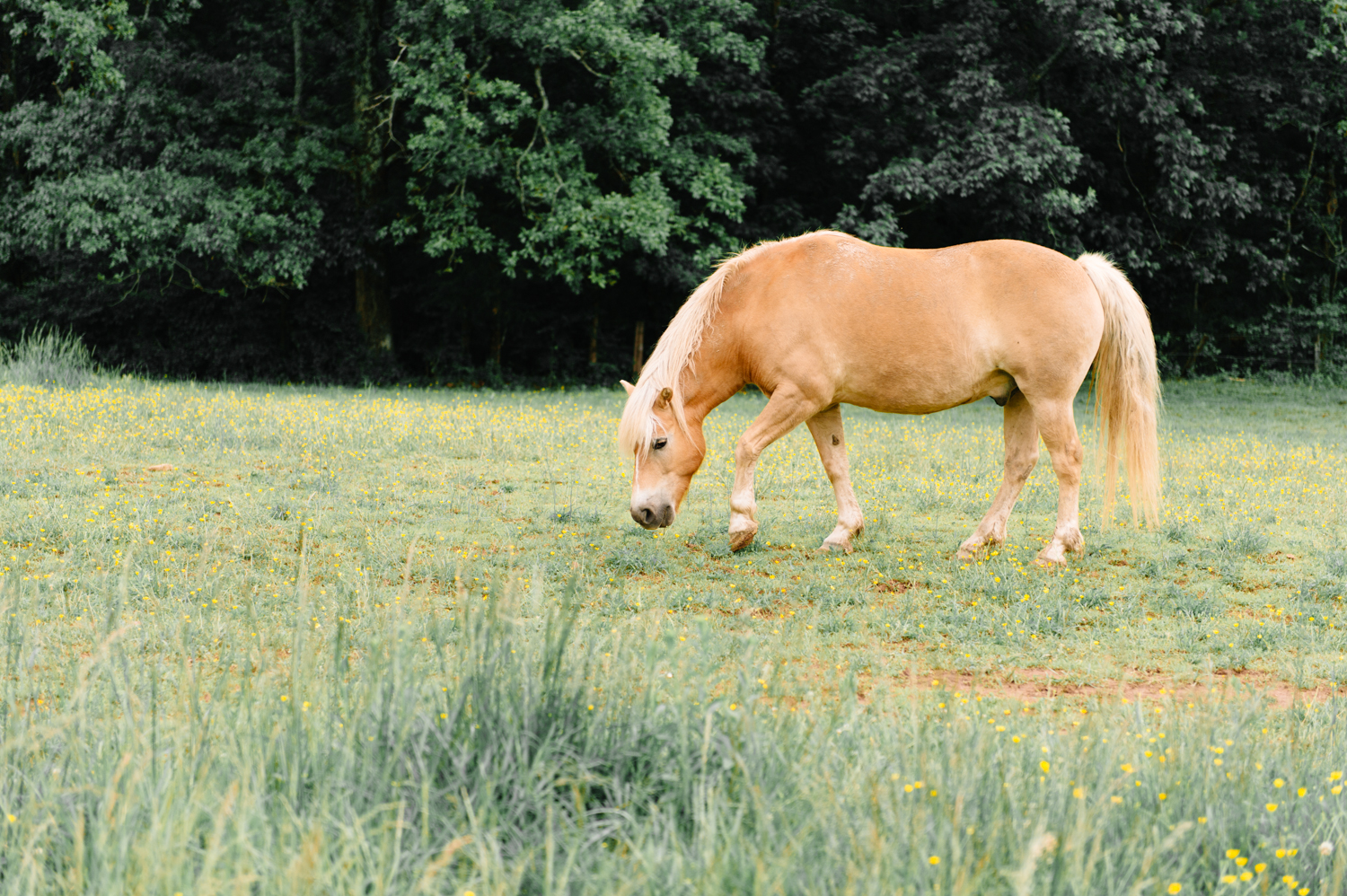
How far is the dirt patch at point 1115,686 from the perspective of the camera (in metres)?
4.81

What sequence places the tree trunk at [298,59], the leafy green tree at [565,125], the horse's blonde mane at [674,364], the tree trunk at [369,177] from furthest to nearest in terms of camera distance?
the tree trunk at [298,59], the tree trunk at [369,177], the leafy green tree at [565,125], the horse's blonde mane at [674,364]

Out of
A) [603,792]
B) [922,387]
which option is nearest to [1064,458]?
Result: [922,387]

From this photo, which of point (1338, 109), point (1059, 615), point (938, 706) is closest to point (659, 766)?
point (938, 706)

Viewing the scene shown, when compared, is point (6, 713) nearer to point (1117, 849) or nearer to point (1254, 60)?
point (1117, 849)

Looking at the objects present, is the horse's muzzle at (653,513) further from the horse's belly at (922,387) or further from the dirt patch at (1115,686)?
the dirt patch at (1115,686)

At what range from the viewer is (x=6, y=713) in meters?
3.72

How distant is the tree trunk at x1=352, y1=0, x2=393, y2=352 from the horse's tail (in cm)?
1894

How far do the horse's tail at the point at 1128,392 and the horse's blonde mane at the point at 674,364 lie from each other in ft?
6.75

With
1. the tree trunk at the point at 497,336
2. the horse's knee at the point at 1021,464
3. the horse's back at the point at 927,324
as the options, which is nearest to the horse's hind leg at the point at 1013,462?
the horse's knee at the point at 1021,464

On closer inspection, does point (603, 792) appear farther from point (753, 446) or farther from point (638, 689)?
point (753, 446)

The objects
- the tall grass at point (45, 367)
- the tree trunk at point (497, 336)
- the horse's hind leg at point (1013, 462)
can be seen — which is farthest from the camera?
the tree trunk at point (497, 336)

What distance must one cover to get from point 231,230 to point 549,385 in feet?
24.6

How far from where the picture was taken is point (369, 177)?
24.9 metres

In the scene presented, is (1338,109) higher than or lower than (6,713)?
higher
